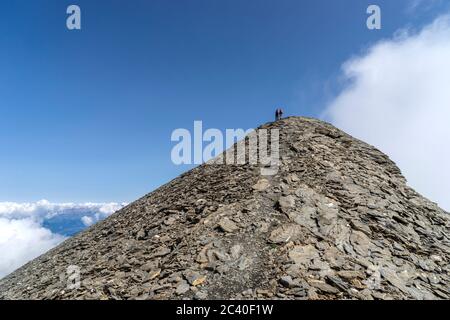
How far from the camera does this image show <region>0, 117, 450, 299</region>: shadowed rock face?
12.5 meters

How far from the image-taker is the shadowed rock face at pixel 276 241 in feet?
41.1

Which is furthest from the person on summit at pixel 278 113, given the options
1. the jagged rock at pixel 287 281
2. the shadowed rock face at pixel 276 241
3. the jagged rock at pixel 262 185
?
the jagged rock at pixel 287 281

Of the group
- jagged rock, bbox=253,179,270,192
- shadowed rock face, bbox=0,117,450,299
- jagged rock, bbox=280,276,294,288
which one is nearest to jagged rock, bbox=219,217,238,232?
shadowed rock face, bbox=0,117,450,299

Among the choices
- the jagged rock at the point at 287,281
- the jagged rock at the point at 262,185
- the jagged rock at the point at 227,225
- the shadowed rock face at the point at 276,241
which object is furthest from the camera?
the jagged rock at the point at 262,185

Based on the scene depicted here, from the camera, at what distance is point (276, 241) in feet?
48.0

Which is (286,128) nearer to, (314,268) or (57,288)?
(314,268)

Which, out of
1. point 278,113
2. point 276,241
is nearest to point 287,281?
point 276,241

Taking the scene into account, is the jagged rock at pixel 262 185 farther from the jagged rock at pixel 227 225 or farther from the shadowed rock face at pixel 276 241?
the jagged rock at pixel 227 225

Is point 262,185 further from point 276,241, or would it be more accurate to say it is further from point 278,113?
point 278,113

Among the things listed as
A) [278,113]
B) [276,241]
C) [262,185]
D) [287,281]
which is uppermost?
[278,113]

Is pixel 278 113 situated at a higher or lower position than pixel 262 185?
higher

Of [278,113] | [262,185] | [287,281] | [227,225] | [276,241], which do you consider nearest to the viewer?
[287,281]

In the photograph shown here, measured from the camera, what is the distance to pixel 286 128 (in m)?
26.1

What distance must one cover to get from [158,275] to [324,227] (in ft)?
28.0
